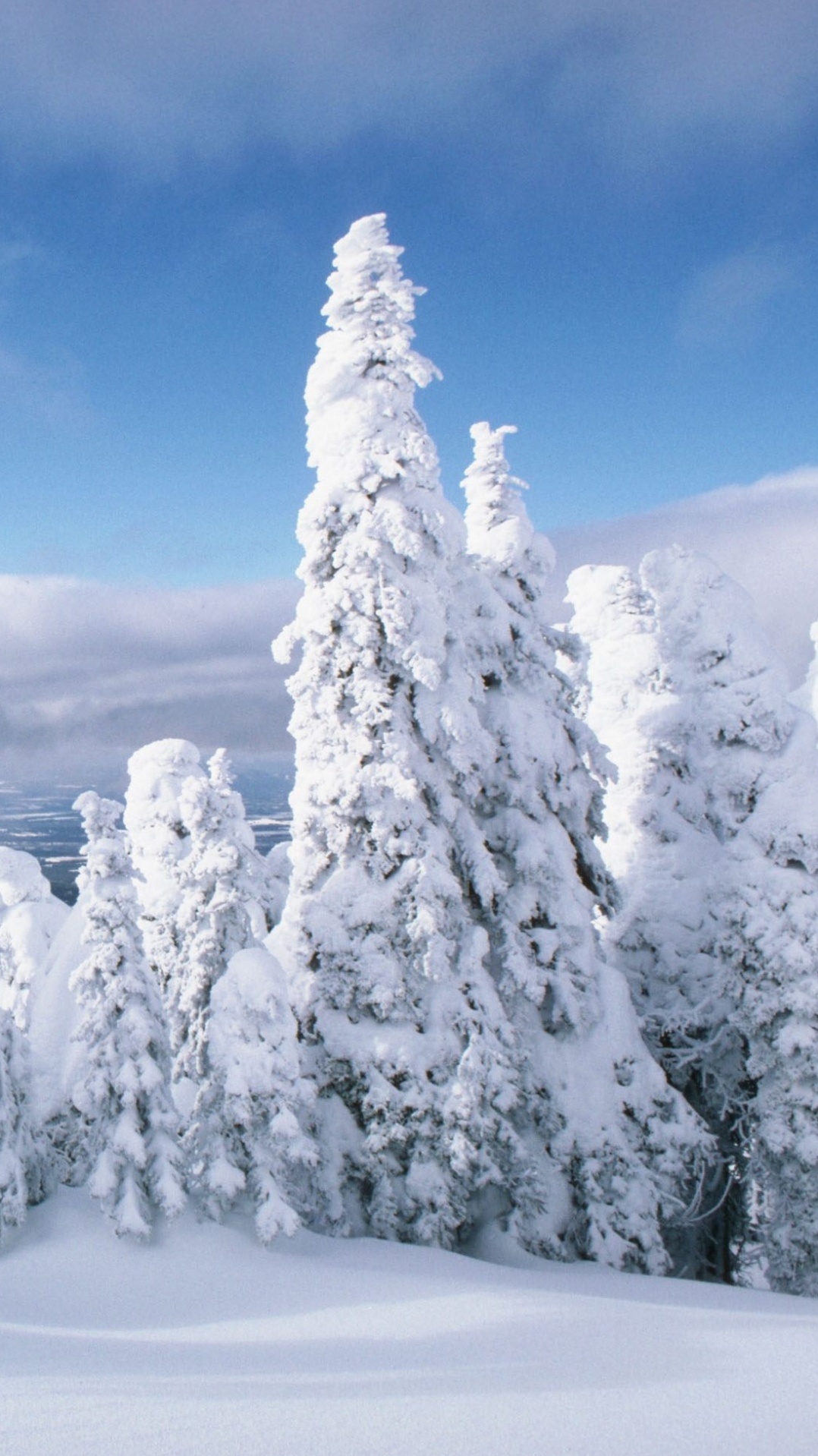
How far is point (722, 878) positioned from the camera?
18.9m

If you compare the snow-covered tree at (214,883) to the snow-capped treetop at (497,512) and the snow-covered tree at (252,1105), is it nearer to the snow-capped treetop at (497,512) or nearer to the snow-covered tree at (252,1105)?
the snow-covered tree at (252,1105)

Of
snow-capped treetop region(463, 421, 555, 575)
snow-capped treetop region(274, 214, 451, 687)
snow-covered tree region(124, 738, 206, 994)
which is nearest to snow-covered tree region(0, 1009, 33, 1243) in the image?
snow-covered tree region(124, 738, 206, 994)

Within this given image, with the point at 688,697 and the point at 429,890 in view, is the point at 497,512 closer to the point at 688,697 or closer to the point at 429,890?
the point at 688,697

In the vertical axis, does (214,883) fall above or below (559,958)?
above

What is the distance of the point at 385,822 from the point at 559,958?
4196 millimetres

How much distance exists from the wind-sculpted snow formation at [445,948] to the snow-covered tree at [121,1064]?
0.17 ft

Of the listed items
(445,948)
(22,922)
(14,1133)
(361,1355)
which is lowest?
(361,1355)

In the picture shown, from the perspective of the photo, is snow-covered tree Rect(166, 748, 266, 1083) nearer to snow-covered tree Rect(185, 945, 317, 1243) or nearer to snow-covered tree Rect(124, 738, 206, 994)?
snow-covered tree Rect(185, 945, 317, 1243)

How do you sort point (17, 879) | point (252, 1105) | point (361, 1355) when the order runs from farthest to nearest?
point (17, 879) < point (252, 1105) < point (361, 1355)

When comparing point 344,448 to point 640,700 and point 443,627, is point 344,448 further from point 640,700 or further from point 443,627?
point 640,700

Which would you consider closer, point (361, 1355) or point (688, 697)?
point (361, 1355)

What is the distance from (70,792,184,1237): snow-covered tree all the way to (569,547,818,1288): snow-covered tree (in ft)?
34.7

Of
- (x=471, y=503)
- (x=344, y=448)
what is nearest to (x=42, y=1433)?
(x=344, y=448)

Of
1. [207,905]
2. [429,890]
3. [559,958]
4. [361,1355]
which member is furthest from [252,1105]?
[559,958]
